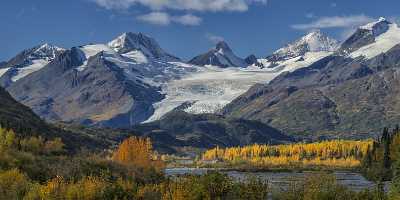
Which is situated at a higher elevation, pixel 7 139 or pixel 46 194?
pixel 7 139

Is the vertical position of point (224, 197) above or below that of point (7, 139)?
below

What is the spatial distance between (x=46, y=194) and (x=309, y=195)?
1476 inches

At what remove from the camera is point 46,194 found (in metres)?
89.8

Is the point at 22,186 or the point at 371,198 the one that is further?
the point at 22,186

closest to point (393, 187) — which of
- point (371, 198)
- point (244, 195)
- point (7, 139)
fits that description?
point (371, 198)

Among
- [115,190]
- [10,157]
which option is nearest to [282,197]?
[115,190]

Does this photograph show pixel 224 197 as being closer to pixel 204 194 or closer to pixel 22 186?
pixel 204 194

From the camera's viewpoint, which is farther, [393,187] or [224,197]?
[224,197]

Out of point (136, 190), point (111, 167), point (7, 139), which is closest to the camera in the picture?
point (136, 190)

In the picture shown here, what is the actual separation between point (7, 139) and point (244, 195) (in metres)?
108

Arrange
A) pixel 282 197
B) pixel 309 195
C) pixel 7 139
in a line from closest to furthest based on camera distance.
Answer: pixel 309 195
pixel 282 197
pixel 7 139

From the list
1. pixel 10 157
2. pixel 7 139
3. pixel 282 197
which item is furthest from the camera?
pixel 7 139

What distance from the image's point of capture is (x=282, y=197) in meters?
88.1

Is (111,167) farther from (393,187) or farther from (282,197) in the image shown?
(393,187)
